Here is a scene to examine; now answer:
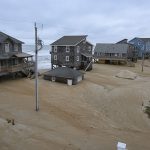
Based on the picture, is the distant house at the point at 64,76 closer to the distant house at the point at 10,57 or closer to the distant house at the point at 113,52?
the distant house at the point at 10,57

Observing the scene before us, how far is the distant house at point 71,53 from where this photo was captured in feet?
168

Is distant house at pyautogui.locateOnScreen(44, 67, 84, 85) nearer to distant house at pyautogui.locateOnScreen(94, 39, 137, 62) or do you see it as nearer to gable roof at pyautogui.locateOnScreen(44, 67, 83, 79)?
gable roof at pyautogui.locateOnScreen(44, 67, 83, 79)

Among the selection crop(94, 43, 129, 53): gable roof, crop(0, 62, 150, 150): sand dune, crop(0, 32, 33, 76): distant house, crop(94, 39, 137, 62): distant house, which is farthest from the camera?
crop(94, 43, 129, 53): gable roof

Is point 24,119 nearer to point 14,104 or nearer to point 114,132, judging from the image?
point 14,104

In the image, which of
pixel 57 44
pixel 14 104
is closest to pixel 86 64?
pixel 57 44

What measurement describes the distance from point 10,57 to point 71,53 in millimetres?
15960

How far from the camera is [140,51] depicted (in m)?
89.2

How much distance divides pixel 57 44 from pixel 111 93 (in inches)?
888

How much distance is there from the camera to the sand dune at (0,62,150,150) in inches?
651

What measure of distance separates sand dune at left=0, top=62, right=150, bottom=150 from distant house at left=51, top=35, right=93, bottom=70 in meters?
13.8

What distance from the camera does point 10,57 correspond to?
127 feet

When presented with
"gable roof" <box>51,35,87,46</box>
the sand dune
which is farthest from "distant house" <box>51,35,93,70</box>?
the sand dune

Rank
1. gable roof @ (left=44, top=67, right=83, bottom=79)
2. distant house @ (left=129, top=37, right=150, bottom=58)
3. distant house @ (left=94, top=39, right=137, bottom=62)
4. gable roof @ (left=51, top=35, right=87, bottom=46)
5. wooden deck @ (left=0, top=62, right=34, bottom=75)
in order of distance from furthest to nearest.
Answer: distant house @ (left=129, top=37, right=150, bottom=58) → distant house @ (left=94, top=39, right=137, bottom=62) → gable roof @ (left=51, top=35, right=87, bottom=46) → gable roof @ (left=44, top=67, right=83, bottom=79) → wooden deck @ (left=0, top=62, right=34, bottom=75)

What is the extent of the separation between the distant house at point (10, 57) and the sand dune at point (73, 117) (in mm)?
2128
